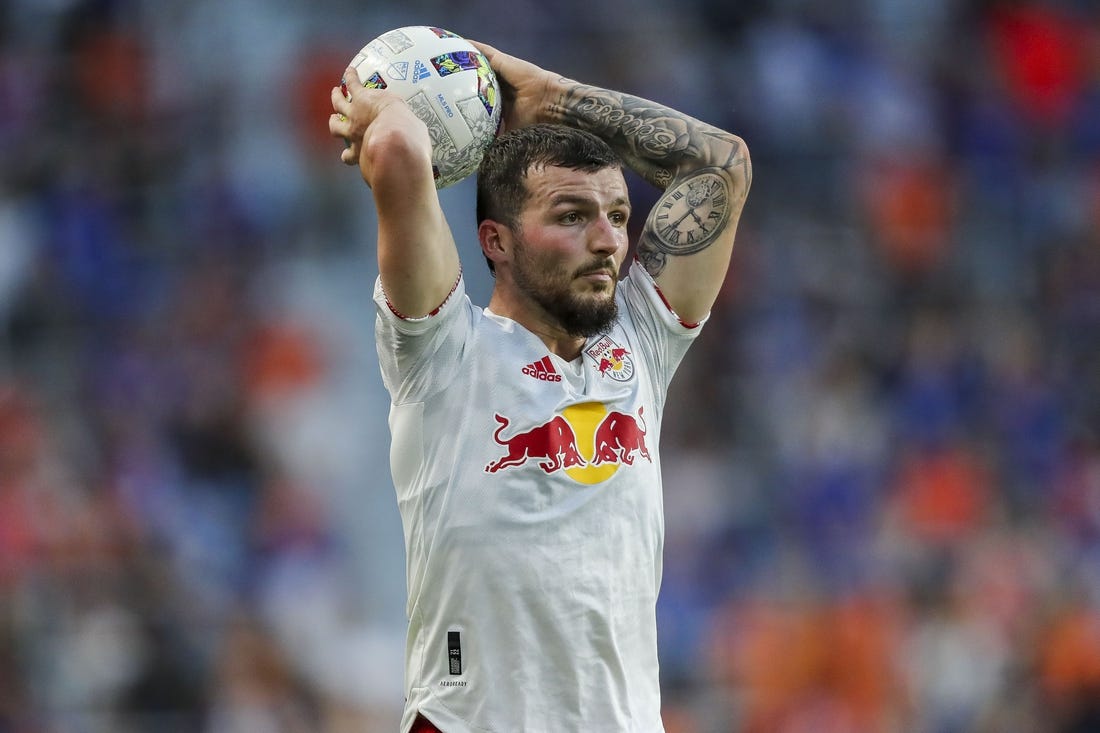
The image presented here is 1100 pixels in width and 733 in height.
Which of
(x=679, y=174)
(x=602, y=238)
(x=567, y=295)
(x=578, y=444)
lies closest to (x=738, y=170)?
(x=679, y=174)

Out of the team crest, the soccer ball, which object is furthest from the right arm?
the team crest

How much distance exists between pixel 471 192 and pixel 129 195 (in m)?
2.49

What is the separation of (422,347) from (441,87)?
785mm

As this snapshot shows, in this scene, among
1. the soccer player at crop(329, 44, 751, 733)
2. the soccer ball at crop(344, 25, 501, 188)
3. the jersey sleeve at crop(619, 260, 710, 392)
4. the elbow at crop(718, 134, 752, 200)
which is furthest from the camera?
the elbow at crop(718, 134, 752, 200)

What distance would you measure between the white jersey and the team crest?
123 millimetres

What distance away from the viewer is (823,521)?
1003 centimetres

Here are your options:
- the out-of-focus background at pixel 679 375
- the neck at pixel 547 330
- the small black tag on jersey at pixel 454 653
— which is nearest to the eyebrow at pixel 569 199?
the neck at pixel 547 330

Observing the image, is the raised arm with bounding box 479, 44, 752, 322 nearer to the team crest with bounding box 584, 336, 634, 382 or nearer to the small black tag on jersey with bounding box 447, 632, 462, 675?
the team crest with bounding box 584, 336, 634, 382

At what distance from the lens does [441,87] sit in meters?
4.49

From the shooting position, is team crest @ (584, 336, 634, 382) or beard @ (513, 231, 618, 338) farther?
team crest @ (584, 336, 634, 382)

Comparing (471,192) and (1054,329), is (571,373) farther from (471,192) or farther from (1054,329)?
(1054,329)

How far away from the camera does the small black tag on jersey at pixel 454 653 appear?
164 inches

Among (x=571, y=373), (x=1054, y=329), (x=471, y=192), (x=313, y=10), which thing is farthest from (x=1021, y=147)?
(x=571, y=373)

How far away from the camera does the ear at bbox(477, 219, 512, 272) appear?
4520mm
